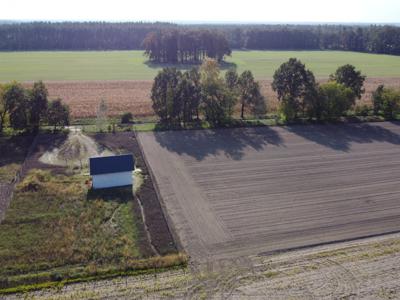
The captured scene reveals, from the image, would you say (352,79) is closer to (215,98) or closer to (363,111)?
(363,111)

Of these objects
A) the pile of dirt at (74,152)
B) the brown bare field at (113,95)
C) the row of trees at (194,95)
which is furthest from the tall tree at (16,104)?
the row of trees at (194,95)

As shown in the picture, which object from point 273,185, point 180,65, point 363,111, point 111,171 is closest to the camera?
point 111,171

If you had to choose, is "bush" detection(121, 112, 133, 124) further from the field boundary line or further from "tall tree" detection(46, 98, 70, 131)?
the field boundary line

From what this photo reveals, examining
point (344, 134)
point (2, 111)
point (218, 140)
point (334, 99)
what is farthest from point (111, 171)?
point (334, 99)

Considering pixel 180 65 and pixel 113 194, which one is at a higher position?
pixel 180 65

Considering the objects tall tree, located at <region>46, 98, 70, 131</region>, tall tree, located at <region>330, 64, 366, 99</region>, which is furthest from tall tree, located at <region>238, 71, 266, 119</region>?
tall tree, located at <region>46, 98, 70, 131</region>

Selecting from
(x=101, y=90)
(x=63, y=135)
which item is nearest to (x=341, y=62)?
(x=101, y=90)
